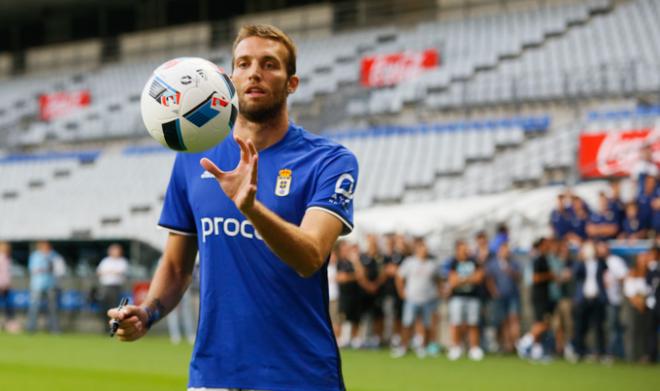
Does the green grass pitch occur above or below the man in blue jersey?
below

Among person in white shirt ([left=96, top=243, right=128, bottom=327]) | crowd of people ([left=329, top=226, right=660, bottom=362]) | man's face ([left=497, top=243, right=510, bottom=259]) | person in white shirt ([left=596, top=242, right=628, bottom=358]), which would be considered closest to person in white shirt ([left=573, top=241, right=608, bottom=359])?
crowd of people ([left=329, top=226, right=660, bottom=362])

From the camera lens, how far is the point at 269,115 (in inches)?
146

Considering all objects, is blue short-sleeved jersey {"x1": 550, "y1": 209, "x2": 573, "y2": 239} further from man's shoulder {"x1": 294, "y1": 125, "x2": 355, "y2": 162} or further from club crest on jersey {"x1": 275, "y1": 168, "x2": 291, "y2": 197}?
club crest on jersey {"x1": 275, "y1": 168, "x2": 291, "y2": 197}

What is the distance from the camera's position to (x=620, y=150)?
20.9 m

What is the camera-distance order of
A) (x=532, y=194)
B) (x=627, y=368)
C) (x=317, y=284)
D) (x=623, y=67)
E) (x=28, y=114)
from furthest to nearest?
Result: (x=28, y=114) → (x=623, y=67) → (x=532, y=194) → (x=627, y=368) → (x=317, y=284)

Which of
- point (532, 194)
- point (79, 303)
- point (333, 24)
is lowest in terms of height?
point (79, 303)

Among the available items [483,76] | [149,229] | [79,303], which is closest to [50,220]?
[149,229]

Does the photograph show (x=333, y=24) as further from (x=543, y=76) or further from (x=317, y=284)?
(x=317, y=284)

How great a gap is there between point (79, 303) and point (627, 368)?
1311 cm

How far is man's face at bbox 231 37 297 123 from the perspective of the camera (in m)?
3.62

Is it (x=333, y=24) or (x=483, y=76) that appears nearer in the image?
(x=483, y=76)

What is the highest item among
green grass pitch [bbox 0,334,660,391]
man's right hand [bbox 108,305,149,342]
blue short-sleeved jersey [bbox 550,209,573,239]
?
man's right hand [bbox 108,305,149,342]

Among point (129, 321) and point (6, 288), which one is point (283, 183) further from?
point (6, 288)

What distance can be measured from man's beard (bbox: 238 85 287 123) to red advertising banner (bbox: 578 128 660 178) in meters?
17.6
